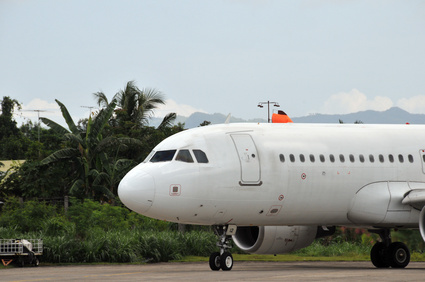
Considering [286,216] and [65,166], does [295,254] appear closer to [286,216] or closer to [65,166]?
[286,216]

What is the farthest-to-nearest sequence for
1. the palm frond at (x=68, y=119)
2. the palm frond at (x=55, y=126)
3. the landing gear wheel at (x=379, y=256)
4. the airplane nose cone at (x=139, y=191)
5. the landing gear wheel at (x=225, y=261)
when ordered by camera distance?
the palm frond at (x=68, y=119) → the palm frond at (x=55, y=126) → the landing gear wheel at (x=379, y=256) → the landing gear wheel at (x=225, y=261) → the airplane nose cone at (x=139, y=191)

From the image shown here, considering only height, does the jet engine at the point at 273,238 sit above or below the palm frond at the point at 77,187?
below

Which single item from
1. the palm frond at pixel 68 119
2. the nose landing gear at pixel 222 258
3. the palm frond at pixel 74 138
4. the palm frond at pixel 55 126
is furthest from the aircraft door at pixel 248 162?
the palm frond at pixel 55 126

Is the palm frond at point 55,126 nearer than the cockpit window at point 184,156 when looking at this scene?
No

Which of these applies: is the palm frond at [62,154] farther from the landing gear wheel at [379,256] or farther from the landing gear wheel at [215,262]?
the landing gear wheel at [215,262]

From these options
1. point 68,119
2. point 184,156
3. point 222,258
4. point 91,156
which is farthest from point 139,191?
point 68,119

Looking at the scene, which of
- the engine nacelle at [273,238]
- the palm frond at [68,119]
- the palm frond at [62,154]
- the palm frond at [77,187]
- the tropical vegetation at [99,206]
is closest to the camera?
the engine nacelle at [273,238]

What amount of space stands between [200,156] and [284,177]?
2.46m

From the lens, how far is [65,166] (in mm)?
42469

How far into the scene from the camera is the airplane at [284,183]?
19.6m

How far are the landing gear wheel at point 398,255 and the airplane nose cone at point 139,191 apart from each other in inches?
332

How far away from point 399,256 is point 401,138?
12.1 ft

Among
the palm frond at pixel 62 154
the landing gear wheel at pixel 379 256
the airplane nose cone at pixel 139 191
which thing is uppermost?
the palm frond at pixel 62 154

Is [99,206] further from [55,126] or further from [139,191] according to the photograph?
[139,191]
